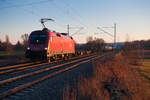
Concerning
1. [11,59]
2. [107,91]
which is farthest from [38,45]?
[107,91]

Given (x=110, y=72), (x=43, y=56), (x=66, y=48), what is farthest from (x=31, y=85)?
(x=66, y=48)

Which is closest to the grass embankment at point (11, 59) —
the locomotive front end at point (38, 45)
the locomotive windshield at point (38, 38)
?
the locomotive front end at point (38, 45)

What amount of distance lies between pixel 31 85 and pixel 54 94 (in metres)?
1.78

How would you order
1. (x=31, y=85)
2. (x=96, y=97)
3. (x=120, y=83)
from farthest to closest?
(x=120, y=83)
(x=31, y=85)
(x=96, y=97)

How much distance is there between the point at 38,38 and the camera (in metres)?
18.7

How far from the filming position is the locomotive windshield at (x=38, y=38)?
60.3 ft

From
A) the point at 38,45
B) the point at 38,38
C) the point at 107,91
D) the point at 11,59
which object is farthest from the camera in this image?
the point at 11,59

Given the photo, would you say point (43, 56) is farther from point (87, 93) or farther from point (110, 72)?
point (87, 93)

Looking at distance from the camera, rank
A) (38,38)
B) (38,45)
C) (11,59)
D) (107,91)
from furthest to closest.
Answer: (11,59)
(38,38)
(38,45)
(107,91)

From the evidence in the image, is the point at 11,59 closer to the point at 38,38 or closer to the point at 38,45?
the point at 38,38

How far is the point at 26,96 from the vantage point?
20.9 ft

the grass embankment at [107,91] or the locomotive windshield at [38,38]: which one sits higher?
the locomotive windshield at [38,38]

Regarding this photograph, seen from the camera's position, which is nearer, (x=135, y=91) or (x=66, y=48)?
(x=135, y=91)

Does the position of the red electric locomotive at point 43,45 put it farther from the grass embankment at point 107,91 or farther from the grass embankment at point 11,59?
the grass embankment at point 107,91
